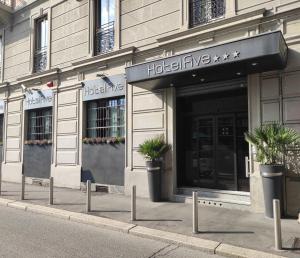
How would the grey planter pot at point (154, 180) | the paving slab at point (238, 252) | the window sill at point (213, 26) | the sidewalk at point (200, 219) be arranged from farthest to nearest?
the grey planter pot at point (154, 180) → the window sill at point (213, 26) → the sidewalk at point (200, 219) → the paving slab at point (238, 252)

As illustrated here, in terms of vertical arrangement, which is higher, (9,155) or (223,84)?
(223,84)

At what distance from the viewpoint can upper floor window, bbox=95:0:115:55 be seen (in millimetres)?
12659

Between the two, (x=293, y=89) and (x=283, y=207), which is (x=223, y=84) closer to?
(x=293, y=89)

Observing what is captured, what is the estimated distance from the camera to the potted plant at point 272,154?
25.9 ft

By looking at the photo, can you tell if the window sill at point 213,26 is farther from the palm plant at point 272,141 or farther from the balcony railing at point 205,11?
the palm plant at point 272,141

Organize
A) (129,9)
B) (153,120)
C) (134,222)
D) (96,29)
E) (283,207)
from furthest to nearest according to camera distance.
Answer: (96,29) < (129,9) < (153,120) < (283,207) < (134,222)

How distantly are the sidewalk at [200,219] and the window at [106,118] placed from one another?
2.32 meters

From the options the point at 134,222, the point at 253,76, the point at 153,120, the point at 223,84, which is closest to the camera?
the point at 134,222

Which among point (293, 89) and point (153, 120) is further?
point (153, 120)

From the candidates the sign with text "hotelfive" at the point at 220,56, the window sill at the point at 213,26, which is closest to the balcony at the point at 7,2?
the window sill at the point at 213,26

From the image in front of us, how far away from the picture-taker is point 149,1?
443 inches

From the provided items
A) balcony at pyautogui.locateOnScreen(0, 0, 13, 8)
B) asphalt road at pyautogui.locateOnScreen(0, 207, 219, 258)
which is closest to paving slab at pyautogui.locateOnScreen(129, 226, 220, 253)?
asphalt road at pyautogui.locateOnScreen(0, 207, 219, 258)

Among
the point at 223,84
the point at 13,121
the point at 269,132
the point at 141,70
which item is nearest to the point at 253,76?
the point at 223,84

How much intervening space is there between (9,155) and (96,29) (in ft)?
24.9
